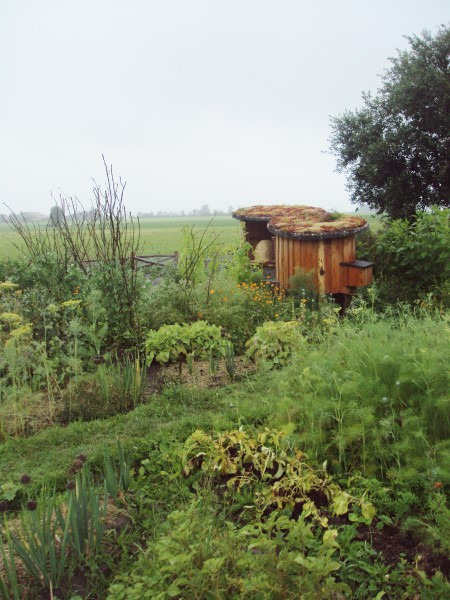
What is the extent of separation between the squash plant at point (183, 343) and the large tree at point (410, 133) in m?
9.94

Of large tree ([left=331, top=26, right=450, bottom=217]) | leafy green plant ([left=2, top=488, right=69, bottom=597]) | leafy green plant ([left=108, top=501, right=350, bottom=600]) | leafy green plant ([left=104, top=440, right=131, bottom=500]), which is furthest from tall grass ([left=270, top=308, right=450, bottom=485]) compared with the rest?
large tree ([left=331, top=26, right=450, bottom=217])

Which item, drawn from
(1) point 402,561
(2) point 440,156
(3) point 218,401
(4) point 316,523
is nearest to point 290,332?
(3) point 218,401

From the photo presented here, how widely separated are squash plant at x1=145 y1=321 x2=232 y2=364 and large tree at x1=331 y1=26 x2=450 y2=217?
9.94m

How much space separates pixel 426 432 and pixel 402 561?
0.94 meters

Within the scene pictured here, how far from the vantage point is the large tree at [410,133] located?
14.2 m

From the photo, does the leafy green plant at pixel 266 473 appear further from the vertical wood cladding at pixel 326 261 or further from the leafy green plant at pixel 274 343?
the vertical wood cladding at pixel 326 261

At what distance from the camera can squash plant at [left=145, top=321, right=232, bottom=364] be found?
597 centimetres

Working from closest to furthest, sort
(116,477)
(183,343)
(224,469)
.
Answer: (116,477), (224,469), (183,343)

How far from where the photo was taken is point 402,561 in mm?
2570

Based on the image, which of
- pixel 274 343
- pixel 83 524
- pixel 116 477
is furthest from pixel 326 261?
pixel 83 524

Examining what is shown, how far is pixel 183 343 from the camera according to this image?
20.0ft

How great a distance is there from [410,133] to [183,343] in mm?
10719

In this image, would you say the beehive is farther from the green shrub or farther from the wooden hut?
the green shrub

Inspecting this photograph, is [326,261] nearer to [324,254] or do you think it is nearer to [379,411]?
[324,254]
